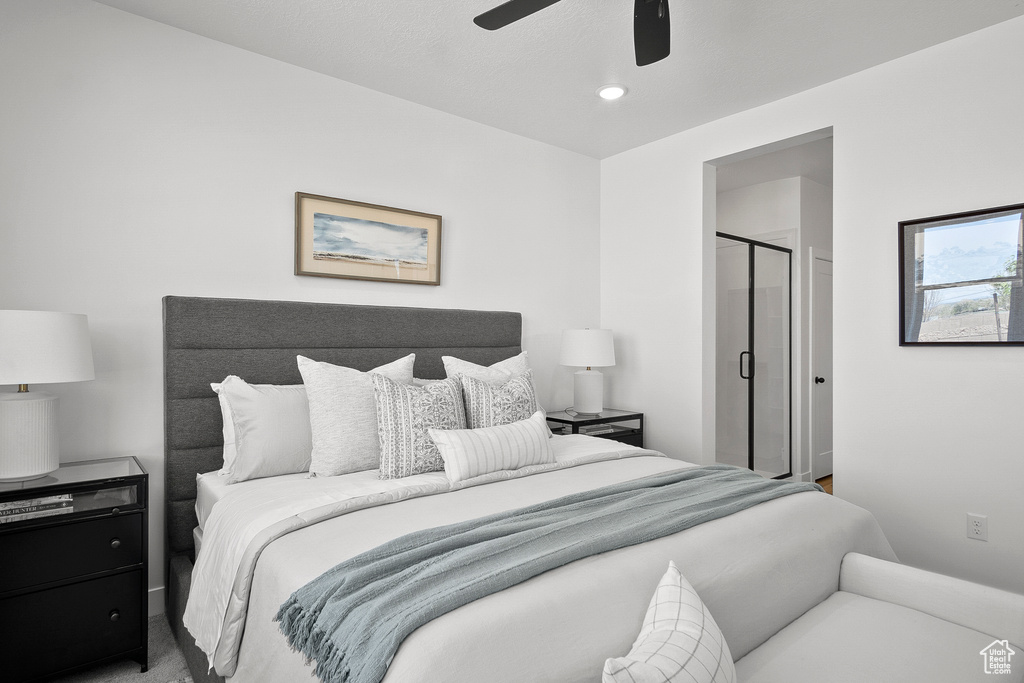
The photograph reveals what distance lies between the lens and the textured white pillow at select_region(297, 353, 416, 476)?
2318mm

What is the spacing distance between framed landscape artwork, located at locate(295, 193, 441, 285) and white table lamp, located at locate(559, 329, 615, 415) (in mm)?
999

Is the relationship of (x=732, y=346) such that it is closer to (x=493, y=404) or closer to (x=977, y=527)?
(x=977, y=527)

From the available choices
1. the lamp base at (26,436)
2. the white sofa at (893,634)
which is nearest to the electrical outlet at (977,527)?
the white sofa at (893,634)

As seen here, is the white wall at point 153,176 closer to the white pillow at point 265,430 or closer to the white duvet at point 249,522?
the white pillow at point 265,430

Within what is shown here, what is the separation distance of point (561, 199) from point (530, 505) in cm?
276

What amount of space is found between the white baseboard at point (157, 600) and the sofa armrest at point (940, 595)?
272 cm

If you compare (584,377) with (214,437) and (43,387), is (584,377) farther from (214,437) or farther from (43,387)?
(43,387)

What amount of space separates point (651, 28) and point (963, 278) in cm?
191

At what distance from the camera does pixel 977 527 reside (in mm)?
2605

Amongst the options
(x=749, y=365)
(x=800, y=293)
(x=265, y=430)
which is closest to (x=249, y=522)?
(x=265, y=430)

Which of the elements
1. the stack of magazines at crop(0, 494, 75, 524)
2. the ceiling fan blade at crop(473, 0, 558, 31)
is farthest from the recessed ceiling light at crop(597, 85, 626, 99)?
the stack of magazines at crop(0, 494, 75, 524)

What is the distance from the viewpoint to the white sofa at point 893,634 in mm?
1376

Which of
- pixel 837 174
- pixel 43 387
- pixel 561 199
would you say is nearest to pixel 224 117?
pixel 43 387

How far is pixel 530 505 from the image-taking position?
72.9 inches
